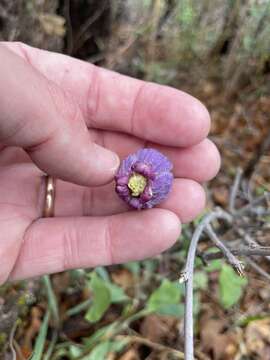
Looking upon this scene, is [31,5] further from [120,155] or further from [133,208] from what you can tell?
[133,208]

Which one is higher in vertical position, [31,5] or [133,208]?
[31,5]

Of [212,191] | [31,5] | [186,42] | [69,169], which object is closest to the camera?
[69,169]

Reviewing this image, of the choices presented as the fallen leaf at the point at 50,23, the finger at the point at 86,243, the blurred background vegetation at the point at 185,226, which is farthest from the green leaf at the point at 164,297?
the fallen leaf at the point at 50,23

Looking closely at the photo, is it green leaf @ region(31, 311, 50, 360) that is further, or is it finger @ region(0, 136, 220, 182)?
finger @ region(0, 136, 220, 182)

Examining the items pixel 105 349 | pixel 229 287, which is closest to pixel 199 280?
pixel 229 287

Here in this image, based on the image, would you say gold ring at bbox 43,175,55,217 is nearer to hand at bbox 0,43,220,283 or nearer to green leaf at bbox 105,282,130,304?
hand at bbox 0,43,220,283

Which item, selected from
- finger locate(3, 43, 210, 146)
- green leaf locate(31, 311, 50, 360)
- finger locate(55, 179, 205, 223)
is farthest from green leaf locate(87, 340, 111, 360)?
finger locate(3, 43, 210, 146)

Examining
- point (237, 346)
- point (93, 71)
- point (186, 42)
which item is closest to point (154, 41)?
point (186, 42)

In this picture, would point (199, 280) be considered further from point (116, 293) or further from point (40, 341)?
point (40, 341)

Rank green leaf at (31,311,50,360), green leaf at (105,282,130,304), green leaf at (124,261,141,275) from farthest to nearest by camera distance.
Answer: green leaf at (124,261,141,275) → green leaf at (105,282,130,304) → green leaf at (31,311,50,360)
